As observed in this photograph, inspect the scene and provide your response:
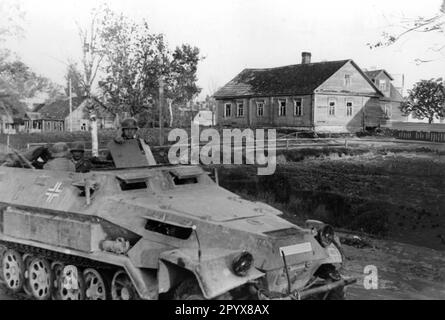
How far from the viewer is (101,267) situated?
729 centimetres

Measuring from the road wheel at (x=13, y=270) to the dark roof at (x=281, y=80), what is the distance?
97.1 ft

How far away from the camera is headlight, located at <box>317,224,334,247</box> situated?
7.74 metres

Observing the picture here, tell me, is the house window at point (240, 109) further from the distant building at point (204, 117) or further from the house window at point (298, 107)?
the distant building at point (204, 117)

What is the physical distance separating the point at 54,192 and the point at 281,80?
106ft

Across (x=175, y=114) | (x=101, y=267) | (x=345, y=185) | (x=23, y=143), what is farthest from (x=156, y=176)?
(x=175, y=114)

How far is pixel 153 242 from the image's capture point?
A: 281 inches

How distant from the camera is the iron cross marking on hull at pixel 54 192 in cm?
843

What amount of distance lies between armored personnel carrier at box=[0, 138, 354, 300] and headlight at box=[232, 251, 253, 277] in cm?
1

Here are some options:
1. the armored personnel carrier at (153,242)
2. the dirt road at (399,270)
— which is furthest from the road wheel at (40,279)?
the dirt road at (399,270)

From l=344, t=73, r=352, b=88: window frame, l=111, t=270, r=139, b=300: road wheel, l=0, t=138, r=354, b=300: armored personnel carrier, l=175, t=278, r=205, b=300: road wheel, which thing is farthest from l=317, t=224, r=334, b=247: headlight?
l=344, t=73, r=352, b=88: window frame
